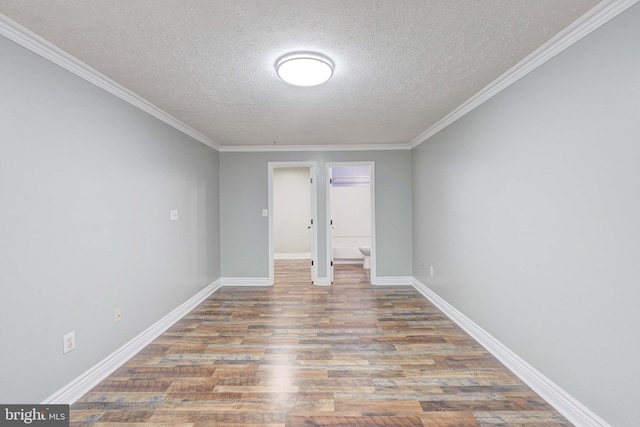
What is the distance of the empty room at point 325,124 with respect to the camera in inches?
58.1

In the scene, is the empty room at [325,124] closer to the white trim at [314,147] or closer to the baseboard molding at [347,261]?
the white trim at [314,147]

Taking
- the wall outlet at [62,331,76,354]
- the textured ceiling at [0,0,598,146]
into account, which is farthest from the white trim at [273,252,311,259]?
the wall outlet at [62,331,76,354]

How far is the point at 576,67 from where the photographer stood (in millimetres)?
1630

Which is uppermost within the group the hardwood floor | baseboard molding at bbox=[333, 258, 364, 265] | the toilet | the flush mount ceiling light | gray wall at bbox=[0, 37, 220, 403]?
the flush mount ceiling light

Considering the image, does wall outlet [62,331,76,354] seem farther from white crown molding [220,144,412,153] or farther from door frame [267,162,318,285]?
white crown molding [220,144,412,153]

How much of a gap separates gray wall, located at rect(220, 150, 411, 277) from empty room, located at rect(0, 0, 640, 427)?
1.23 m

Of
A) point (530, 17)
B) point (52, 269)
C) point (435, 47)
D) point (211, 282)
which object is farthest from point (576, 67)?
point (211, 282)

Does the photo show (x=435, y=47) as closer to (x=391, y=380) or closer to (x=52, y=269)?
(x=391, y=380)

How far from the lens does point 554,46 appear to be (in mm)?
1742

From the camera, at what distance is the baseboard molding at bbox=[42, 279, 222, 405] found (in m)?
1.81

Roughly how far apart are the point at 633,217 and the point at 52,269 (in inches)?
128

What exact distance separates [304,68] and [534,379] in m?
2.72

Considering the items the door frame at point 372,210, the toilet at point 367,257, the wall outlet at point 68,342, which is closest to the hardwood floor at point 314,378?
the wall outlet at point 68,342

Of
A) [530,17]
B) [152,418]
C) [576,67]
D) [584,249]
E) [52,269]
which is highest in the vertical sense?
[530,17]
